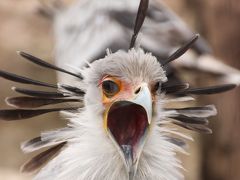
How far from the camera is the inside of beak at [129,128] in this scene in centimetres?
116

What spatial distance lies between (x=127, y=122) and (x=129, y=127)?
0.01 m

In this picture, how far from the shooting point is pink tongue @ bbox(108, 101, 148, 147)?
117 centimetres

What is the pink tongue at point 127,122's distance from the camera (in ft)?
3.84

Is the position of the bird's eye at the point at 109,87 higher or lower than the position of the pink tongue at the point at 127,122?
higher

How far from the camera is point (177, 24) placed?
256 cm

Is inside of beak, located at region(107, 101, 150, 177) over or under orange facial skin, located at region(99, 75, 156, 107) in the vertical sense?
under

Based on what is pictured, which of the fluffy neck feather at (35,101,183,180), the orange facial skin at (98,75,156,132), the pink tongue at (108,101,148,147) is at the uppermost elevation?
the orange facial skin at (98,75,156,132)

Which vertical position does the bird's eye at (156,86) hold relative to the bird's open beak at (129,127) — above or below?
above

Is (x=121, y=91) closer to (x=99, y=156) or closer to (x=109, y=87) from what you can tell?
(x=109, y=87)

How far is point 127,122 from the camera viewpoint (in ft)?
3.88

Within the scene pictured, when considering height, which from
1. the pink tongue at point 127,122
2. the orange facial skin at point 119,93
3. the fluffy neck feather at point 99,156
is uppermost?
the orange facial skin at point 119,93

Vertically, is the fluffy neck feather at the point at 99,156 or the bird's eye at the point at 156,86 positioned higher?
the bird's eye at the point at 156,86

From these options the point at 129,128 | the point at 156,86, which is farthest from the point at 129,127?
the point at 156,86

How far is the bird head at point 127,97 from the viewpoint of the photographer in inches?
45.9
